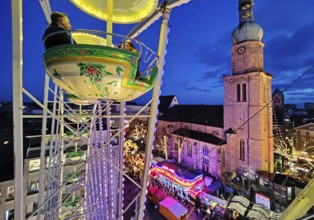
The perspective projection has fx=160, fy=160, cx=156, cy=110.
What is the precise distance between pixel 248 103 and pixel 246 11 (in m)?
11.9

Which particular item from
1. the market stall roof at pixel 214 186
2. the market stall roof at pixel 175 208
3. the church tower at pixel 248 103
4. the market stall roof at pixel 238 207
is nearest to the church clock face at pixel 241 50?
the church tower at pixel 248 103

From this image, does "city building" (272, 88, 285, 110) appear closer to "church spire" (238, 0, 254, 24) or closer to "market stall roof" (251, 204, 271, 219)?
"church spire" (238, 0, 254, 24)

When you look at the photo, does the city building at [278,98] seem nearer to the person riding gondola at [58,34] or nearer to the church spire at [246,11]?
the church spire at [246,11]

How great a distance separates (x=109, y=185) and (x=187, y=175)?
1552 centimetres

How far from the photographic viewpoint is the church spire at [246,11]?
66.4 ft

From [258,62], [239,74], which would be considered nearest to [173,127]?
[239,74]

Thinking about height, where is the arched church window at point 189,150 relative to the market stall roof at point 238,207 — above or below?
above

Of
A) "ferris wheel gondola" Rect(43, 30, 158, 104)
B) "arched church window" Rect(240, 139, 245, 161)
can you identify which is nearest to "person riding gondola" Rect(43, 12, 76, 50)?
"ferris wheel gondola" Rect(43, 30, 158, 104)

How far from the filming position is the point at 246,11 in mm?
20359

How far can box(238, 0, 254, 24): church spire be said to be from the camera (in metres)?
20.2

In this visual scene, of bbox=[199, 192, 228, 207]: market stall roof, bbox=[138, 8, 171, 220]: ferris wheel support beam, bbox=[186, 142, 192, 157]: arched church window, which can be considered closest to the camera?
bbox=[138, 8, 171, 220]: ferris wheel support beam

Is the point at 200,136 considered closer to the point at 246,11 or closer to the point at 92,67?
the point at 246,11

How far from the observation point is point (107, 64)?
148 cm

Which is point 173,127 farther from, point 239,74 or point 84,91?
point 84,91
